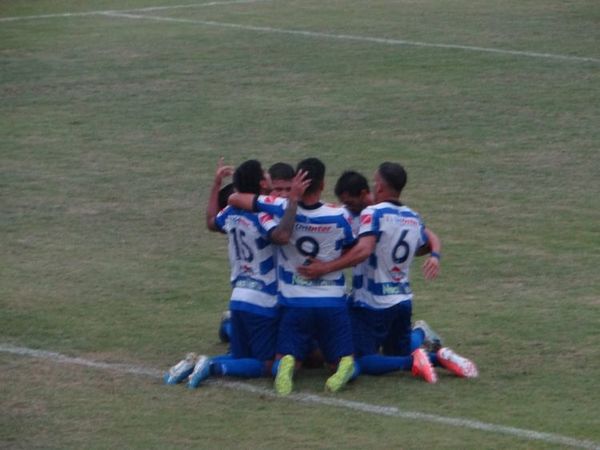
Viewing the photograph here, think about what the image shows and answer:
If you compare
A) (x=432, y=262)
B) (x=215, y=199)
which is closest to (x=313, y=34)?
(x=215, y=199)

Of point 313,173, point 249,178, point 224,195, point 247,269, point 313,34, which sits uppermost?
point 313,173

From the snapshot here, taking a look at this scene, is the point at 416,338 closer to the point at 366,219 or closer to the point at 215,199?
the point at 366,219

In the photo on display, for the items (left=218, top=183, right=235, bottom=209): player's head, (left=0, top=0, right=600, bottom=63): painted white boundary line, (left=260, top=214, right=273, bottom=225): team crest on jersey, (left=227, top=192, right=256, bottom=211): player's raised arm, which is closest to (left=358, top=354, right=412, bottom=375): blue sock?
(left=260, top=214, right=273, bottom=225): team crest on jersey

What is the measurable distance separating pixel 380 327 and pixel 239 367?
0.92 m

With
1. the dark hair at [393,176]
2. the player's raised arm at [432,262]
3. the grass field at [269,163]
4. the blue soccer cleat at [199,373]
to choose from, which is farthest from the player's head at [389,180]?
the blue soccer cleat at [199,373]

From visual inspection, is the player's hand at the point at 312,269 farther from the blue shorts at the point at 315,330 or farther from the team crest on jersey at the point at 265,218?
the team crest on jersey at the point at 265,218

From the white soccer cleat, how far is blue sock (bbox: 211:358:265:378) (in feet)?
3.69

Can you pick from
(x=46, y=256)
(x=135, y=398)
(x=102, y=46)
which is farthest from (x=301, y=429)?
(x=102, y=46)

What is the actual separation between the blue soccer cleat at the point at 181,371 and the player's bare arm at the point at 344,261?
0.86 metres

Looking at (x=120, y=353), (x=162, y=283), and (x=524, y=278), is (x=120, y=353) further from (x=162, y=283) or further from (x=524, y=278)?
(x=524, y=278)

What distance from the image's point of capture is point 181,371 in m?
8.69

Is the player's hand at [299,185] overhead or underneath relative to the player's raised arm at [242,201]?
overhead

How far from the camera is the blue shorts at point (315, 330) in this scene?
866 cm

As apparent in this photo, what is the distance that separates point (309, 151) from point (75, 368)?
7.36 meters
